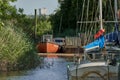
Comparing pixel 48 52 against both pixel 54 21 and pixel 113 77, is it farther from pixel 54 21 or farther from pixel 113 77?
pixel 113 77

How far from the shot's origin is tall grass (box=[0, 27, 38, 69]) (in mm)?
37094

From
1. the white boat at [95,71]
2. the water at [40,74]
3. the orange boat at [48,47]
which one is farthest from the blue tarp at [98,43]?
the orange boat at [48,47]

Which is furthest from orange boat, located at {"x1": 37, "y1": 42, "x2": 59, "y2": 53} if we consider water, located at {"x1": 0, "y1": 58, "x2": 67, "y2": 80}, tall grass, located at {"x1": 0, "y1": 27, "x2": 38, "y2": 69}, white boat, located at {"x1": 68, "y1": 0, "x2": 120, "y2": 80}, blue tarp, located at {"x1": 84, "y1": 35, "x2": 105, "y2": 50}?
white boat, located at {"x1": 68, "y1": 0, "x2": 120, "y2": 80}

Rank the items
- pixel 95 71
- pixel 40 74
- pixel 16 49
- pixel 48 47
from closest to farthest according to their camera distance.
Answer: pixel 95 71 < pixel 40 74 < pixel 16 49 < pixel 48 47

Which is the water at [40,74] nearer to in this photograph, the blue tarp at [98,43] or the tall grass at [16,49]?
the tall grass at [16,49]

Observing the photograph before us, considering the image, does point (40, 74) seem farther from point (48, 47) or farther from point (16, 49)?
point (48, 47)

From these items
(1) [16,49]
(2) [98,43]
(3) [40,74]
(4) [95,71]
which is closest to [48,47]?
(1) [16,49]

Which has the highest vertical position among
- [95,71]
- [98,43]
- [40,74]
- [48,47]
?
[98,43]

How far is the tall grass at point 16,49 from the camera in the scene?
37.1 m

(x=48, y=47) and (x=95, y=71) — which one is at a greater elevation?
(x=48, y=47)

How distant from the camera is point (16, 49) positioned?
38.0 meters

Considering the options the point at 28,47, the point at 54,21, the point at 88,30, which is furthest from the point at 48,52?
the point at 28,47

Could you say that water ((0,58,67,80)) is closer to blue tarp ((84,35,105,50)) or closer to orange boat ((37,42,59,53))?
blue tarp ((84,35,105,50))

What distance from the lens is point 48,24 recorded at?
3278 inches
